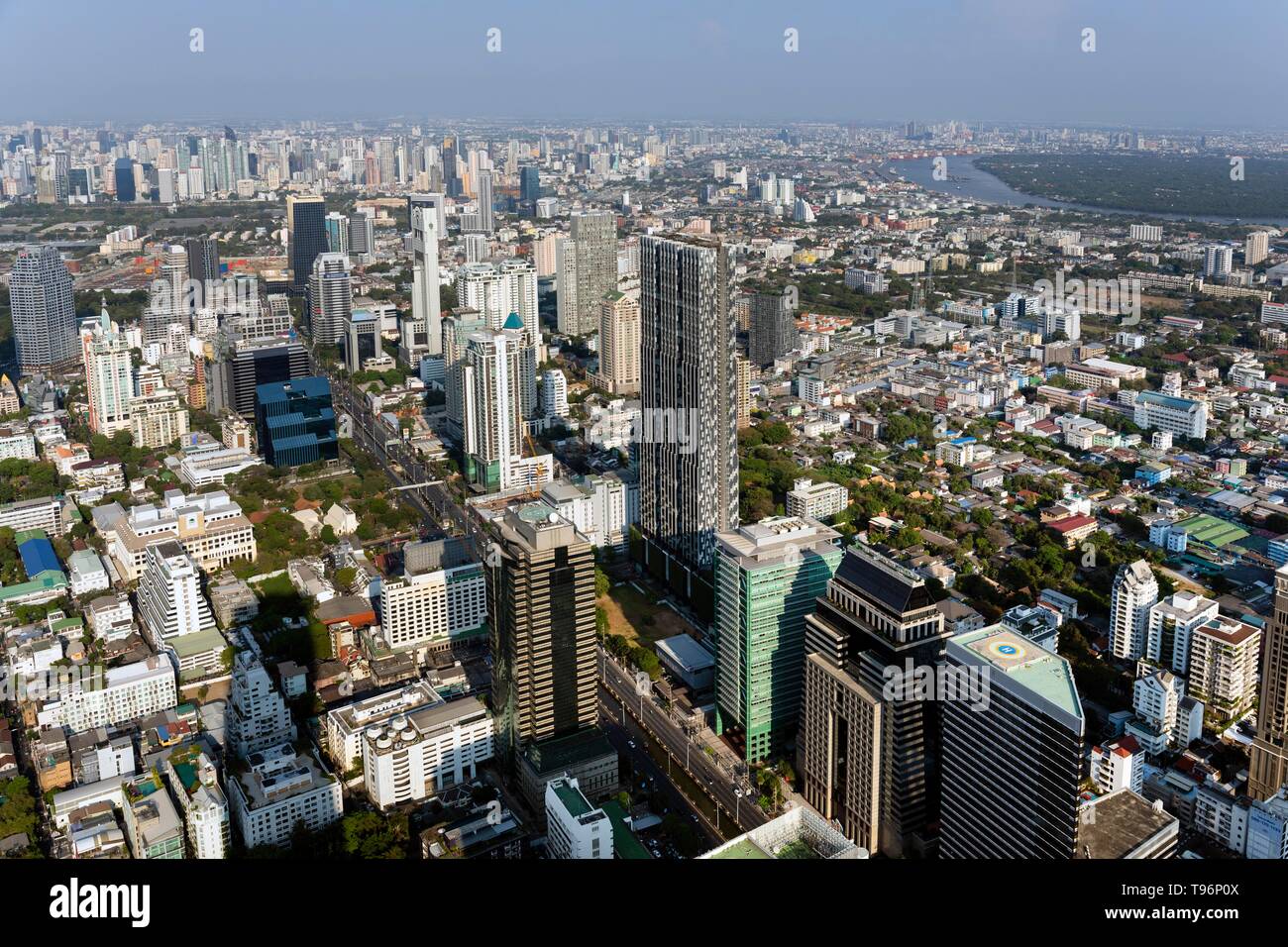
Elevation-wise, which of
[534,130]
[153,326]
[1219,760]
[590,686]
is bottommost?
[1219,760]

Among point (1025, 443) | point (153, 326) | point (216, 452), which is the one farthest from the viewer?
point (153, 326)

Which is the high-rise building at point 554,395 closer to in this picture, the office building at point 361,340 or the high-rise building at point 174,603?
the office building at point 361,340

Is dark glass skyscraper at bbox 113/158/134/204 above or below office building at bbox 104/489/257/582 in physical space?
above

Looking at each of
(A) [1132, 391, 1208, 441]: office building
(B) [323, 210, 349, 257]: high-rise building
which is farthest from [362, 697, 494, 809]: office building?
(B) [323, 210, 349, 257]: high-rise building

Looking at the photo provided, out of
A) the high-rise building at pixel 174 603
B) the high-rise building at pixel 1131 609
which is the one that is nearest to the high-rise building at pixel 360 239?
the high-rise building at pixel 174 603

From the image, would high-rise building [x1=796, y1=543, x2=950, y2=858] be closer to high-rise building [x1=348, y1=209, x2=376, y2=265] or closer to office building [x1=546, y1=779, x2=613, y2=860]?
office building [x1=546, y1=779, x2=613, y2=860]
